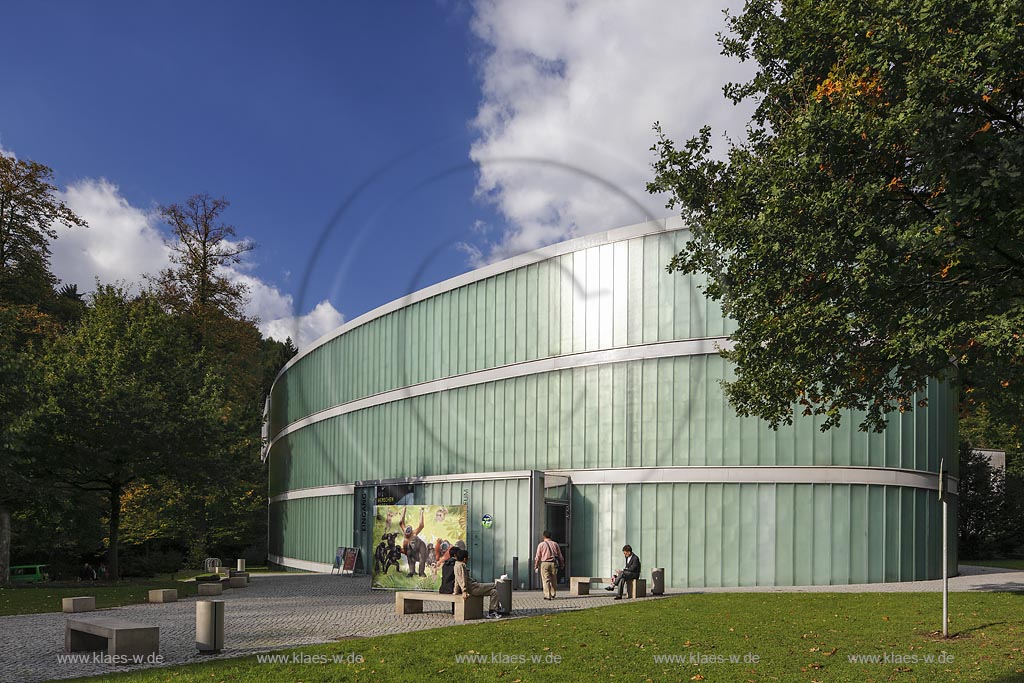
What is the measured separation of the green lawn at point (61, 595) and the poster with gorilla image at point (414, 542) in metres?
6.89

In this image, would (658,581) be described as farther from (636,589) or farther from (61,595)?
(61,595)

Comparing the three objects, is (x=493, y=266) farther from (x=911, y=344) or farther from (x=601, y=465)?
(x=911, y=344)

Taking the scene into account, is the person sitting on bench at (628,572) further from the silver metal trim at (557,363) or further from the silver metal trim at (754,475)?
the silver metal trim at (754,475)

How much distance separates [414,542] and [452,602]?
271 inches

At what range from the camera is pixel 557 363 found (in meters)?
34.5

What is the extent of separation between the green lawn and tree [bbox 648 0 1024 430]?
763 inches

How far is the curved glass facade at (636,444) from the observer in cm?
2977

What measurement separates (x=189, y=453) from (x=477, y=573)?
1419cm

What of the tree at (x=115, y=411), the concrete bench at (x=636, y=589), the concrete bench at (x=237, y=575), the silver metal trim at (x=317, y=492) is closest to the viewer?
the concrete bench at (x=636, y=589)

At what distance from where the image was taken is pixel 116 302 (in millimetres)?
49781

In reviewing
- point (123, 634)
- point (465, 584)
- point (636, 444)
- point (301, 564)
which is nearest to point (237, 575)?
point (636, 444)

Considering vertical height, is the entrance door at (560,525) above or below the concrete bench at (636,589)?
above

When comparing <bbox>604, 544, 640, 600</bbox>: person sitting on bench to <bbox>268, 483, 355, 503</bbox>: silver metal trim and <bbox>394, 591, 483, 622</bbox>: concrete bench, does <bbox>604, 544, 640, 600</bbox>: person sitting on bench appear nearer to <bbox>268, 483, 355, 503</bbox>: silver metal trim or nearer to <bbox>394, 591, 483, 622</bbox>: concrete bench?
<bbox>394, 591, 483, 622</bbox>: concrete bench

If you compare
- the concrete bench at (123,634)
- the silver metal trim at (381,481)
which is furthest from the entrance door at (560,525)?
the concrete bench at (123,634)
